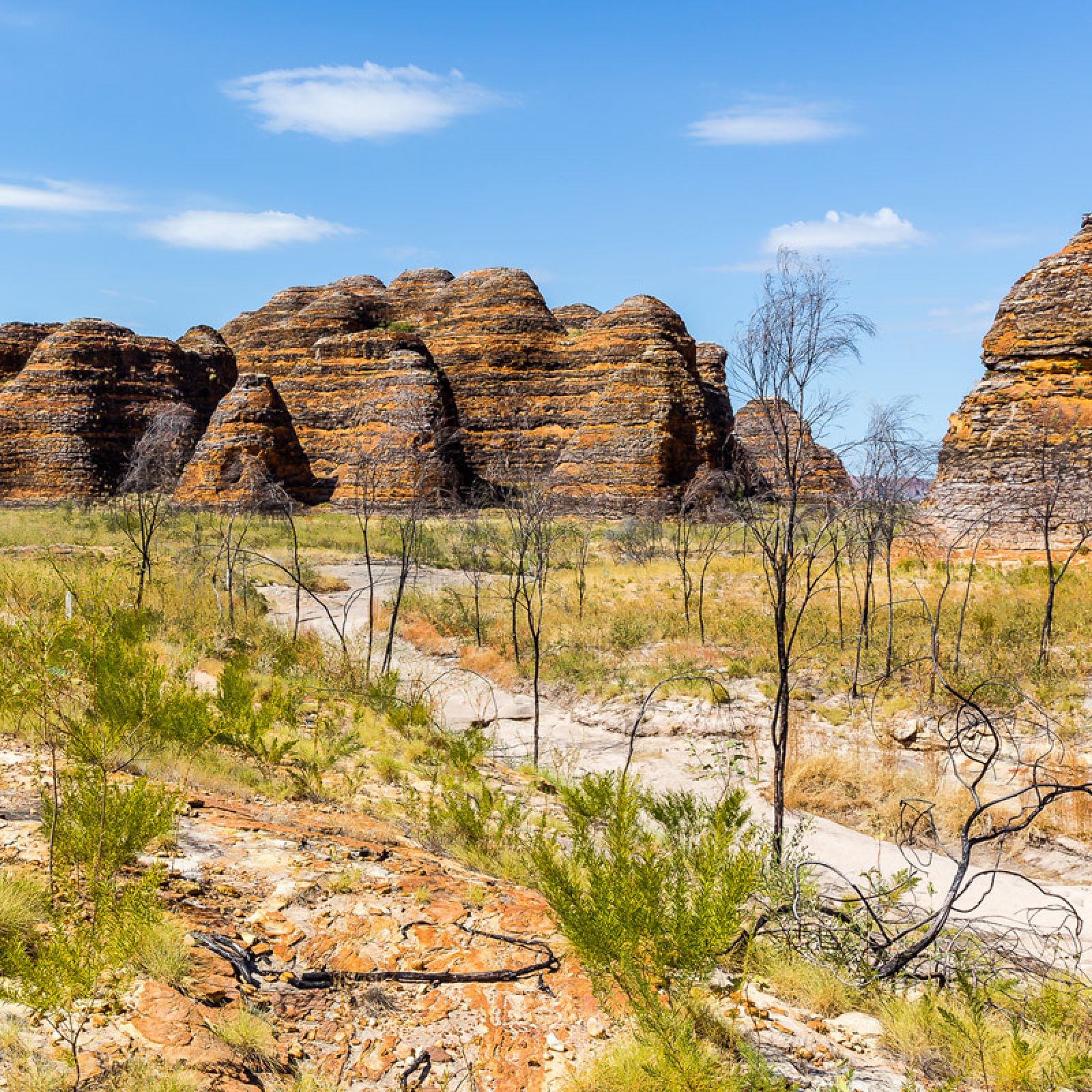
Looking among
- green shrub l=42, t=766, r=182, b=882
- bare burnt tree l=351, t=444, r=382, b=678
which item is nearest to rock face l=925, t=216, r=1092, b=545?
bare burnt tree l=351, t=444, r=382, b=678

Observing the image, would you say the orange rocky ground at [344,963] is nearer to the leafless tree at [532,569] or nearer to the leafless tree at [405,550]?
the leafless tree at [532,569]

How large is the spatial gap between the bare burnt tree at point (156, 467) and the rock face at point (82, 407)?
1.78m

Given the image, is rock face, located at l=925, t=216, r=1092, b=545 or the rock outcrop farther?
the rock outcrop

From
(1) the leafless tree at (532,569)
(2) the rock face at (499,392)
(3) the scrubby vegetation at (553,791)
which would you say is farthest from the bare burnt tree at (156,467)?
(1) the leafless tree at (532,569)

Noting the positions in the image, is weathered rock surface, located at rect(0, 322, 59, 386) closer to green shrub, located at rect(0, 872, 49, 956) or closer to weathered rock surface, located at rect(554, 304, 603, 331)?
weathered rock surface, located at rect(554, 304, 603, 331)

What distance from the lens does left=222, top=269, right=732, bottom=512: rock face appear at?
39469 mm

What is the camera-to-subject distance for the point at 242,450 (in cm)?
3775

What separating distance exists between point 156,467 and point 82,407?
14704mm

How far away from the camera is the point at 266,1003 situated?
3223 millimetres

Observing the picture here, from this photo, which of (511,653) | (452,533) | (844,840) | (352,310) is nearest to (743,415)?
(452,533)

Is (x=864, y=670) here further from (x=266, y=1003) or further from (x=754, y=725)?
(x=266, y=1003)

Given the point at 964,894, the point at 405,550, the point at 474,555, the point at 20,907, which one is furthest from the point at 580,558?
the point at 20,907

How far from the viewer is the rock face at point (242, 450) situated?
122 feet

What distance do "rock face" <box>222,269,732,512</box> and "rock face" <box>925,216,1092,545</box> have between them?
503 inches
